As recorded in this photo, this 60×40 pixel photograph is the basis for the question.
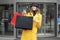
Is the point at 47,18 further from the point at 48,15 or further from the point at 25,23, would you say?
the point at 25,23

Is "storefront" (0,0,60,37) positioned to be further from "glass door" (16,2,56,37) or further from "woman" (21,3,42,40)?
"woman" (21,3,42,40)

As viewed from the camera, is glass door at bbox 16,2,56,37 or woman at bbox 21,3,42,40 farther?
glass door at bbox 16,2,56,37

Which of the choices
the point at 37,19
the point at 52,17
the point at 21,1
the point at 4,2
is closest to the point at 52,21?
the point at 52,17

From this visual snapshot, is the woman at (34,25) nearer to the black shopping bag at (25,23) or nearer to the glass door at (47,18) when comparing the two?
the black shopping bag at (25,23)

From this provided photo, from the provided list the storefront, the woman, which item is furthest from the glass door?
the woman

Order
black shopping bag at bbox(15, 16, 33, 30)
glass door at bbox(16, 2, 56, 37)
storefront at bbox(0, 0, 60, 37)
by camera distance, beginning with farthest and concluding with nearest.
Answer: glass door at bbox(16, 2, 56, 37), storefront at bbox(0, 0, 60, 37), black shopping bag at bbox(15, 16, 33, 30)

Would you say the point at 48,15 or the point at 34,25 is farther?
the point at 48,15

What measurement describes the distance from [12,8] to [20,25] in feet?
30.2

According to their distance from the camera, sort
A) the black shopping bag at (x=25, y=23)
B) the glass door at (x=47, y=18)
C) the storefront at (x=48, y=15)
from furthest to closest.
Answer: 1. the glass door at (x=47, y=18)
2. the storefront at (x=48, y=15)
3. the black shopping bag at (x=25, y=23)

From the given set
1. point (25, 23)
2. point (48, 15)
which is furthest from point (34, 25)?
point (48, 15)

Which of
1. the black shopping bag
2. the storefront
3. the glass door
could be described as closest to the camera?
the black shopping bag

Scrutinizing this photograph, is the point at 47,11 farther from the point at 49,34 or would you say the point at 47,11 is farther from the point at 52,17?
the point at 49,34

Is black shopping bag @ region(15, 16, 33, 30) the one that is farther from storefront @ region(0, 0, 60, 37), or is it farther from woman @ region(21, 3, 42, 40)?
storefront @ region(0, 0, 60, 37)

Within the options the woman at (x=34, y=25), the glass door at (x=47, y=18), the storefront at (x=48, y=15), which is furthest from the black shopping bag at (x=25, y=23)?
the glass door at (x=47, y=18)
